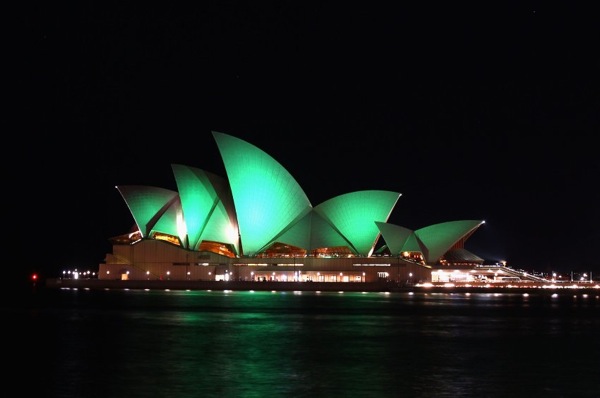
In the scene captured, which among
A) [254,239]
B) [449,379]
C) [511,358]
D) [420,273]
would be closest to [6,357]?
→ [449,379]

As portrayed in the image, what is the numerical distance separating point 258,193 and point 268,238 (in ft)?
22.0

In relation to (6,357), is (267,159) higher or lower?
higher

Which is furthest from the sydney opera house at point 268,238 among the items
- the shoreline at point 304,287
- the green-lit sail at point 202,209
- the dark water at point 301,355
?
the dark water at point 301,355

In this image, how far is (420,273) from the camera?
81.8 metres

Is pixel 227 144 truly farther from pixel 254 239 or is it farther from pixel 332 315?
pixel 332 315

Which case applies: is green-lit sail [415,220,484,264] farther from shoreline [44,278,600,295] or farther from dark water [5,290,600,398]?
dark water [5,290,600,398]

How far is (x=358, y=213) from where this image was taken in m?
77.1

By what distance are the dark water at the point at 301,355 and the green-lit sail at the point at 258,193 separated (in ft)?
104

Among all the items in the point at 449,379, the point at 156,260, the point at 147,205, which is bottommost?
the point at 449,379

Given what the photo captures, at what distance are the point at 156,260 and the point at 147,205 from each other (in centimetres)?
553

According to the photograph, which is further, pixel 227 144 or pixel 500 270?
pixel 500 270

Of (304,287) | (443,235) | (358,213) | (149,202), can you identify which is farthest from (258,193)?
(443,235)

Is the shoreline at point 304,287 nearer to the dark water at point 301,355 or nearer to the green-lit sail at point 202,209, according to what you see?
the green-lit sail at point 202,209

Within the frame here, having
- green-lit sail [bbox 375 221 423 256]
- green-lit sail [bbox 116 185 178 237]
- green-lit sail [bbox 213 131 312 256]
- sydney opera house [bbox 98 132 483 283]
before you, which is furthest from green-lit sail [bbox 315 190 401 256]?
green-lit sail [bbox 116 185 178 237]
